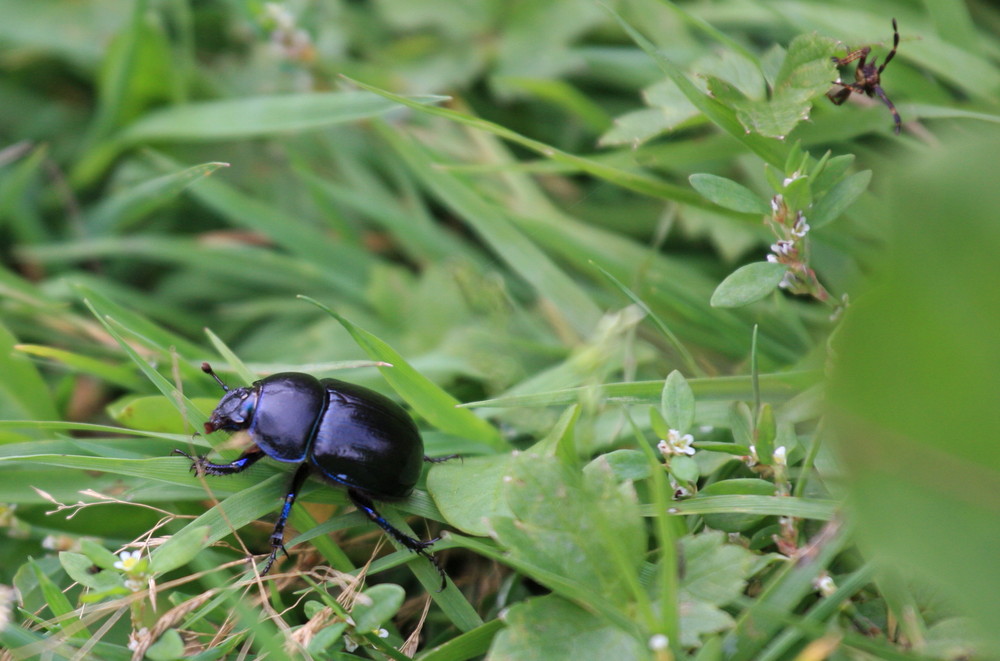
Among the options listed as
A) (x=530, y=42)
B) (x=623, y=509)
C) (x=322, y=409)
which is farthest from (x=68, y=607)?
(x=530, y=42)

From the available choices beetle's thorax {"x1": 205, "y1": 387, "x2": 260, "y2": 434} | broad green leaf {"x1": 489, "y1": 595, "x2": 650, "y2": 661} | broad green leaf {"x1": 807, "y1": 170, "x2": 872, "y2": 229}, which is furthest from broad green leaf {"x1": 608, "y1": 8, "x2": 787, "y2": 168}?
beetle's thorax {"x1": 205, "y1": 387, "x2": 260, "y2": 434}

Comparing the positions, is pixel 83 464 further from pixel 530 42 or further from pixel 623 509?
pixel 530 42

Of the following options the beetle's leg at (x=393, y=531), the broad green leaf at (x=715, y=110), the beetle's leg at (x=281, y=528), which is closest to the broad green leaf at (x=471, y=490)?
the beetle's leg at (x=393, y=531)

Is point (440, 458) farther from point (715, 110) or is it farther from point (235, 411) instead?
point (715, 110)

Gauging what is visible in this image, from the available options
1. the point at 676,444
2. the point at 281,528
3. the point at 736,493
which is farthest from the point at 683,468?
the point at 281,528

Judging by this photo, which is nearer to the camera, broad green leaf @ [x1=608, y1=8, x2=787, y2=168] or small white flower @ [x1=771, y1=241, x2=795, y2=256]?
small white flower @ [x1=771, y1=241, x2=795, y2=256]

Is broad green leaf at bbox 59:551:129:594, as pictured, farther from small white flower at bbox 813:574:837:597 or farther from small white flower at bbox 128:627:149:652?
small white flower at bbox 813:574:837:597

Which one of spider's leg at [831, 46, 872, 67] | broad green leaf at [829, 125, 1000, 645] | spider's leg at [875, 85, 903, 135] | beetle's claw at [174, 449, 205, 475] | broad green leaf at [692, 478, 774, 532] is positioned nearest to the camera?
broad green leaf at [829, 125, 1000, 645]
